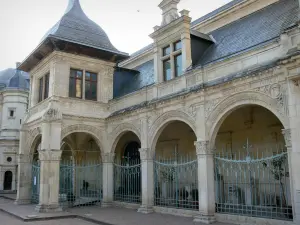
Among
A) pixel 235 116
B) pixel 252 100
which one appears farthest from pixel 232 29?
pixel 252 100

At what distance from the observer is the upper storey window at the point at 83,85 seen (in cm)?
1586

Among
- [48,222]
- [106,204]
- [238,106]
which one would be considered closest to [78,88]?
[106,204]

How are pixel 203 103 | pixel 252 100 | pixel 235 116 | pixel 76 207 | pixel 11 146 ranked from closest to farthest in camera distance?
pixel 252 100 < pixel 203 103 < pixel 235 116 < pixel 76 207 < pixel 11 146

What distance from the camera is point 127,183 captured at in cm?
1566

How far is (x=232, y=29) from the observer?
13688 mm

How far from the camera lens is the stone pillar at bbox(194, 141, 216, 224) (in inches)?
405

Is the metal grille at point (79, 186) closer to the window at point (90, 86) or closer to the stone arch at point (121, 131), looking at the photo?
the stone arch at point (121, 131)

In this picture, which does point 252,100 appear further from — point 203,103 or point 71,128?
point 71,128

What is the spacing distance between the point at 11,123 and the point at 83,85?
1587 centimetres

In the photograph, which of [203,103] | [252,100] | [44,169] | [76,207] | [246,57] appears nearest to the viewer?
[252,100]

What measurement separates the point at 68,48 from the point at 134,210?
26.4 feet

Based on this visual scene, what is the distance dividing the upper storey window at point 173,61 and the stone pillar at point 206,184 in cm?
353

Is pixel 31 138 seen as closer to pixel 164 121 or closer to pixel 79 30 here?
pixel 79 30

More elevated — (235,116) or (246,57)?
(246,57)
